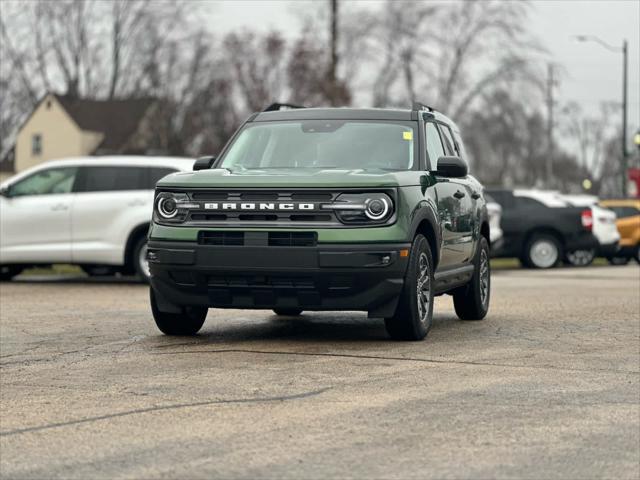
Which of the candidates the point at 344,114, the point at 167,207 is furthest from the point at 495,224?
the point at 167,207

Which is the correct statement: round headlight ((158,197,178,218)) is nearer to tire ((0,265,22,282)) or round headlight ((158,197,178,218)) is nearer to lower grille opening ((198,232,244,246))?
lower grille opening ((198,232,244,246))

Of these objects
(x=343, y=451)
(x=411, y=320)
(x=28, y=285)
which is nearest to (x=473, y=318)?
(x=411, y=320)

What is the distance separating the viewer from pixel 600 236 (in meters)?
28.3

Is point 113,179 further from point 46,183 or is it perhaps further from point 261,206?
point 261,206

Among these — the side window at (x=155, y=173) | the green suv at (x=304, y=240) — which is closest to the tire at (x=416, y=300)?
the green suv at (x=304, y=240)

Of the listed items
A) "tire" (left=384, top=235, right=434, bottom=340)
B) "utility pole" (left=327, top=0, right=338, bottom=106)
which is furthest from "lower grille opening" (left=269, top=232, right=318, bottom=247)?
"utility pole" (left=327, top=0, right=338, bottom=106)

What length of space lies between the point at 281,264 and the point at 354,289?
1.86ft

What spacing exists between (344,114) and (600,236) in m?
17.9

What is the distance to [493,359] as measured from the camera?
30.4ft

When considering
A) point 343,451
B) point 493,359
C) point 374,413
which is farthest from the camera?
point 493,359

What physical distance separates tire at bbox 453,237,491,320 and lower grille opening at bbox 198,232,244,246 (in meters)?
3.25

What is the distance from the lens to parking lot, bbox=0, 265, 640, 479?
19.1 ft

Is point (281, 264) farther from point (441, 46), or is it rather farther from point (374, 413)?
point (441, 46)

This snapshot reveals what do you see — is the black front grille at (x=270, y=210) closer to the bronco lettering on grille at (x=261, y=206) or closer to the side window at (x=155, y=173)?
the bronco lettering on grille at (x=261, y=206)
